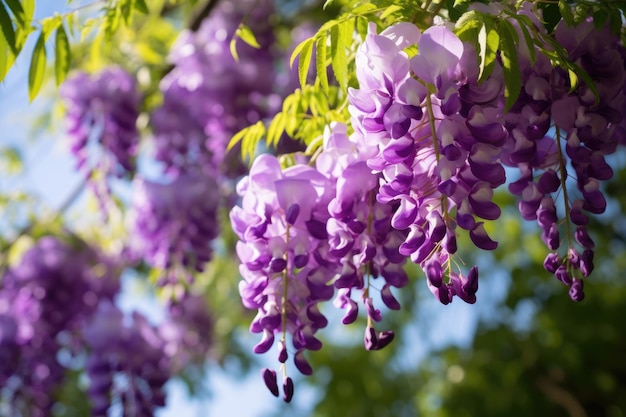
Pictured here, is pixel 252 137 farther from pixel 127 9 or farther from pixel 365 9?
pixel 365 9

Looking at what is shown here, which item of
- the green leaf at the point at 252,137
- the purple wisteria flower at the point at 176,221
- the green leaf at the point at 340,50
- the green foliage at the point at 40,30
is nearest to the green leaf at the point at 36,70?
the green foliage at the point at 40,30

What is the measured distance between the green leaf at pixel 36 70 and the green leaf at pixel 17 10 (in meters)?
0.15

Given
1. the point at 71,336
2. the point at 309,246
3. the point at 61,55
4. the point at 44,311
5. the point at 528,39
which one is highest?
the point at 528,39

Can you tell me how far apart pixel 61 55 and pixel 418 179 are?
3.39ft

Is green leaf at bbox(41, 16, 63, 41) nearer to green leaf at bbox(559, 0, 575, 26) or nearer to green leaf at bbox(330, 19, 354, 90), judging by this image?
green leaf at bbox(330, 19, 354, 90)

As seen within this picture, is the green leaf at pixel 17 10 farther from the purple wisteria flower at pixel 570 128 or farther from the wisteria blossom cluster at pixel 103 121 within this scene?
the wisteria blossom cluster at pixel 103 121

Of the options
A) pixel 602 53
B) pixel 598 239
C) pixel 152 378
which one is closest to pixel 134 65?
pixel 152 378

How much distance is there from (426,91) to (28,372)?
11.0 ft

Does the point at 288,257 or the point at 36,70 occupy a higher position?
the point at 36,70

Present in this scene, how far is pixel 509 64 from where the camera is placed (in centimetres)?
129

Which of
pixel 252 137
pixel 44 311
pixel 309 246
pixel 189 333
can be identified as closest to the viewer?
pixel 309 246

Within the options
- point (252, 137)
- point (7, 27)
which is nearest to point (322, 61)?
point (252, 137)

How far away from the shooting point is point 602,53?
1492 mm

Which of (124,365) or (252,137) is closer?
(252,137)
